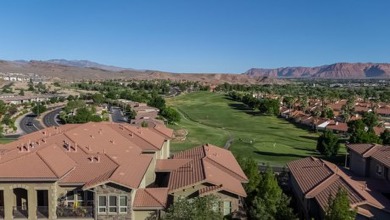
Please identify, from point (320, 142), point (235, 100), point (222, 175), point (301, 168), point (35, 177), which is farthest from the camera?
point (235, 100)

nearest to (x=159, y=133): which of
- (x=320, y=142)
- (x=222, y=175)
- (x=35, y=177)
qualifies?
(x=222, y=175)

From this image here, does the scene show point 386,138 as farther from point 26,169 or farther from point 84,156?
point 26,169

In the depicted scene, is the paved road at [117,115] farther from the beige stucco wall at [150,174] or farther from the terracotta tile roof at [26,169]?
the terracotta tile roof at [26,169]

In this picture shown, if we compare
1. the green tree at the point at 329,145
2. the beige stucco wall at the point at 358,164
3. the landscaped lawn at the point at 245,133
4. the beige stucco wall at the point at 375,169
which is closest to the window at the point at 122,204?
the beige stucco wall at the point at 375,169

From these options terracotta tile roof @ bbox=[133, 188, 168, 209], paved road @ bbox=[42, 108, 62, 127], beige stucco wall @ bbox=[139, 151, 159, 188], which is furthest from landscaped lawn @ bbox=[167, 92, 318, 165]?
paved road @ bbox=[42, 108, 62, 127]

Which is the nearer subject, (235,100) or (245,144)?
(245,144)

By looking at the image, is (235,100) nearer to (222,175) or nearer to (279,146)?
(279,146)

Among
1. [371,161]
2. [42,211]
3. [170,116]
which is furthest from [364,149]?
[170,116]
